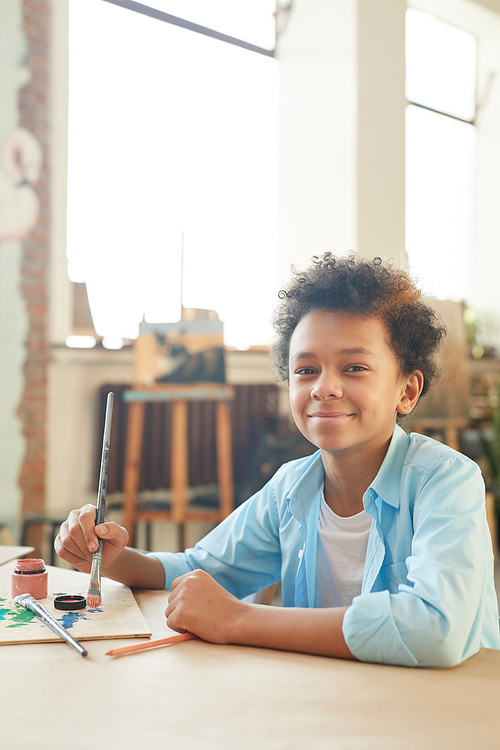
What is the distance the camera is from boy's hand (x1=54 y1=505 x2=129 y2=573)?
116 centimetres

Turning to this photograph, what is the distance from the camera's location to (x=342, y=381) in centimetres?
118

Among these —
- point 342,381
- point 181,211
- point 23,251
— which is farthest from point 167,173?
point 342,381

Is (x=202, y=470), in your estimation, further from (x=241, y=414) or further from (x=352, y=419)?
(x=352, y=419)

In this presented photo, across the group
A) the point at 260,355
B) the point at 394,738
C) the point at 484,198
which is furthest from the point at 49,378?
the point at 484,198

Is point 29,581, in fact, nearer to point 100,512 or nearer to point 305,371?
point 100,512

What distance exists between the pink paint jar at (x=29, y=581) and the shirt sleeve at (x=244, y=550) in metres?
0.28

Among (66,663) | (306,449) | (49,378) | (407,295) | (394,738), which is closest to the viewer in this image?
(394,738)

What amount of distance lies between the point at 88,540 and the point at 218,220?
388 centimetres

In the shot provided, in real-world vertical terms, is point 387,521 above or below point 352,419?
below

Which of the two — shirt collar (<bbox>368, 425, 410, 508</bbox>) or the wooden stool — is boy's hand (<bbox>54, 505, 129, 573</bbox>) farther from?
the wooden stool

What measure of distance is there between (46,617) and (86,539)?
195 mm

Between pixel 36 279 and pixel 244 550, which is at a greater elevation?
pixel 36 279

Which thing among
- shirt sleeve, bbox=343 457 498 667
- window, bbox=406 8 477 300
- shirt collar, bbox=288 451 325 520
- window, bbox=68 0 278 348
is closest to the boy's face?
shirt collar, bbox=288 451 325 520

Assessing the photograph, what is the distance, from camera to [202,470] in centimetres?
444
